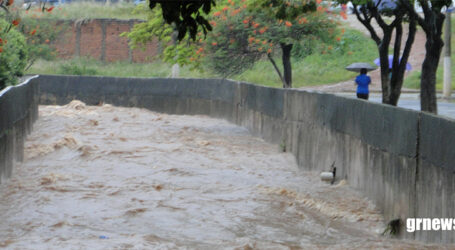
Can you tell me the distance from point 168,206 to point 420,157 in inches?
159

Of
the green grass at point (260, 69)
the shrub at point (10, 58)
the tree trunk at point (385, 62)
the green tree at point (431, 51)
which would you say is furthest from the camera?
the green grass at point (260, 69)

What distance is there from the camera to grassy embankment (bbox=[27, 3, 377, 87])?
1743 inches

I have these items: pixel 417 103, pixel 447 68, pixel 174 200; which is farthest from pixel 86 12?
pixel 174 200

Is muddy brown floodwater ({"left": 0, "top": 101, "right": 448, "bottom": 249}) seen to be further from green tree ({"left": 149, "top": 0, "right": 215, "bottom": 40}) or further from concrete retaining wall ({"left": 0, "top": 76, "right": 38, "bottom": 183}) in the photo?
green tree ({"left": 149, "top": 0, "right": 215, "bottom": 40})

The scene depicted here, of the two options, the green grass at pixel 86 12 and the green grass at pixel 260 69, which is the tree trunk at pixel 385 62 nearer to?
the green grass at pixel 260 69

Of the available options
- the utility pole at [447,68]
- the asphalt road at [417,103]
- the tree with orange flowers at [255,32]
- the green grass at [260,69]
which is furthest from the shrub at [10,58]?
the utility pole at [447,68]

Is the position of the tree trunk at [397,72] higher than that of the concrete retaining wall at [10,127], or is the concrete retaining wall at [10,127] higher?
the tree trunk at [397,72]

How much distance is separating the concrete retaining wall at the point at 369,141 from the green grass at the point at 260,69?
18012 millimetres

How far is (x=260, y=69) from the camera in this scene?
46.4 meters

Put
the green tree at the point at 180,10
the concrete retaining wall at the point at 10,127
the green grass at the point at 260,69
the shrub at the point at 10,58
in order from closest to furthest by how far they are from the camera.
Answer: the green tree at the point at 180,10
the concrete retaining wall at the point at 10,127
the shrub at the point at 10,58
the green grass at the point at 260,69

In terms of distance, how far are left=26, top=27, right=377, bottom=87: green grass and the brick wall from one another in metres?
0.70

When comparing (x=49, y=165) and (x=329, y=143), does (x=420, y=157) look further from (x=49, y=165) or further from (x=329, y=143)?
(x=49, y=165)

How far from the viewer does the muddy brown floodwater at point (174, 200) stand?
31.8ft

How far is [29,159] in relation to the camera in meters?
16.8
